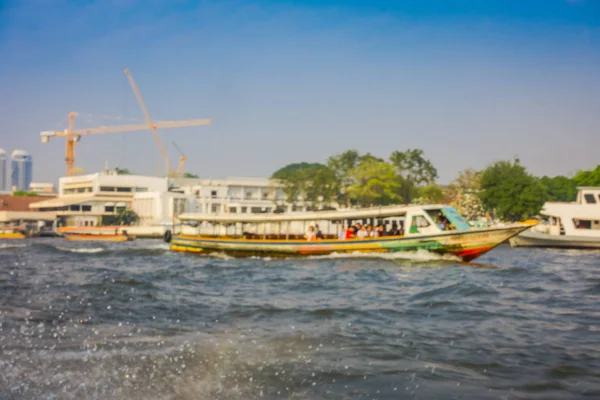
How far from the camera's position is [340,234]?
27984 millimetres

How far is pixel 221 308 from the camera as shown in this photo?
12430mm

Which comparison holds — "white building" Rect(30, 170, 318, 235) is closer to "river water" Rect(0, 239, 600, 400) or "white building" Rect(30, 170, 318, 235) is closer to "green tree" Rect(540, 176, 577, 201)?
"green tree" Rect(540, 176, 577, 201)

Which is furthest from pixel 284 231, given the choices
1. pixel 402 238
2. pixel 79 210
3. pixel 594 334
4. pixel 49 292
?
→ pixel 79 210

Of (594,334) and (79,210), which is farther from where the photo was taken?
(79,210)

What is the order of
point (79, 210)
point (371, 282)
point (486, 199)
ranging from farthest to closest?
point (79, 210), point (486, 199), point (371, 282)

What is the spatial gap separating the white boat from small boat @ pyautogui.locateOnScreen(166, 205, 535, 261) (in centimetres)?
1612

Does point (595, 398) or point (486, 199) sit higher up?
point (486, 199)

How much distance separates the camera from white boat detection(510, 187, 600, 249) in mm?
40562

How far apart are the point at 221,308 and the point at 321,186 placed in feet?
204

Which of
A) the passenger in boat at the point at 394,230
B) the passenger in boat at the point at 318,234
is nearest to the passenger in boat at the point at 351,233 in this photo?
the passenger in boat at the point at 318,234

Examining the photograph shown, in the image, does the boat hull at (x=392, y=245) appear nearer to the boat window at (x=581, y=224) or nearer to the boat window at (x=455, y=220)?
the boat window at (x=455, y=220)

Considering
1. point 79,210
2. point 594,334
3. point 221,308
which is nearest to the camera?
point 594,334

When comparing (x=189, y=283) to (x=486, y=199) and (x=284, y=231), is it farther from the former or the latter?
(x=486, y=199)

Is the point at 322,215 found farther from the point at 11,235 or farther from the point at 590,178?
the point at 11,235
